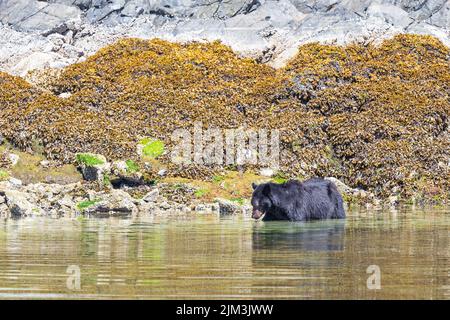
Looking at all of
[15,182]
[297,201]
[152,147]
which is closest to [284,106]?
[152,147]

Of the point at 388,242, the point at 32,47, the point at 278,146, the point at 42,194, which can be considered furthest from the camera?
the point at 32,47

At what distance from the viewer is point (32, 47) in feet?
145

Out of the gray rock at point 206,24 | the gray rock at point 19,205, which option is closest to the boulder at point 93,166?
the gray rock at point 19,205

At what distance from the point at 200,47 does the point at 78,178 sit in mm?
12508

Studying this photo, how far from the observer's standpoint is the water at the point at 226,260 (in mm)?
9781

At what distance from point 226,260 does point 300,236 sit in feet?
14.5

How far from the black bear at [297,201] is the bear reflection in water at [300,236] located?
1.25 feet

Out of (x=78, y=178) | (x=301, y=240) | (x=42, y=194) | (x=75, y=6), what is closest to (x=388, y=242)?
(x=301, y=240)

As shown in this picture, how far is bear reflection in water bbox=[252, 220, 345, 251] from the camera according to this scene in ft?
48.1

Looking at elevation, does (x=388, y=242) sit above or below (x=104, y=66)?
below

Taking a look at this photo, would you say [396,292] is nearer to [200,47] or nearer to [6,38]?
[200,47]

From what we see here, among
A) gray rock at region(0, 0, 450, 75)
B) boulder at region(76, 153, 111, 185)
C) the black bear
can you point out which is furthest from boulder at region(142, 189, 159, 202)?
gray rock at region(0, 0, 450, 75)

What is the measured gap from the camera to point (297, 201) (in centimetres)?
2184
